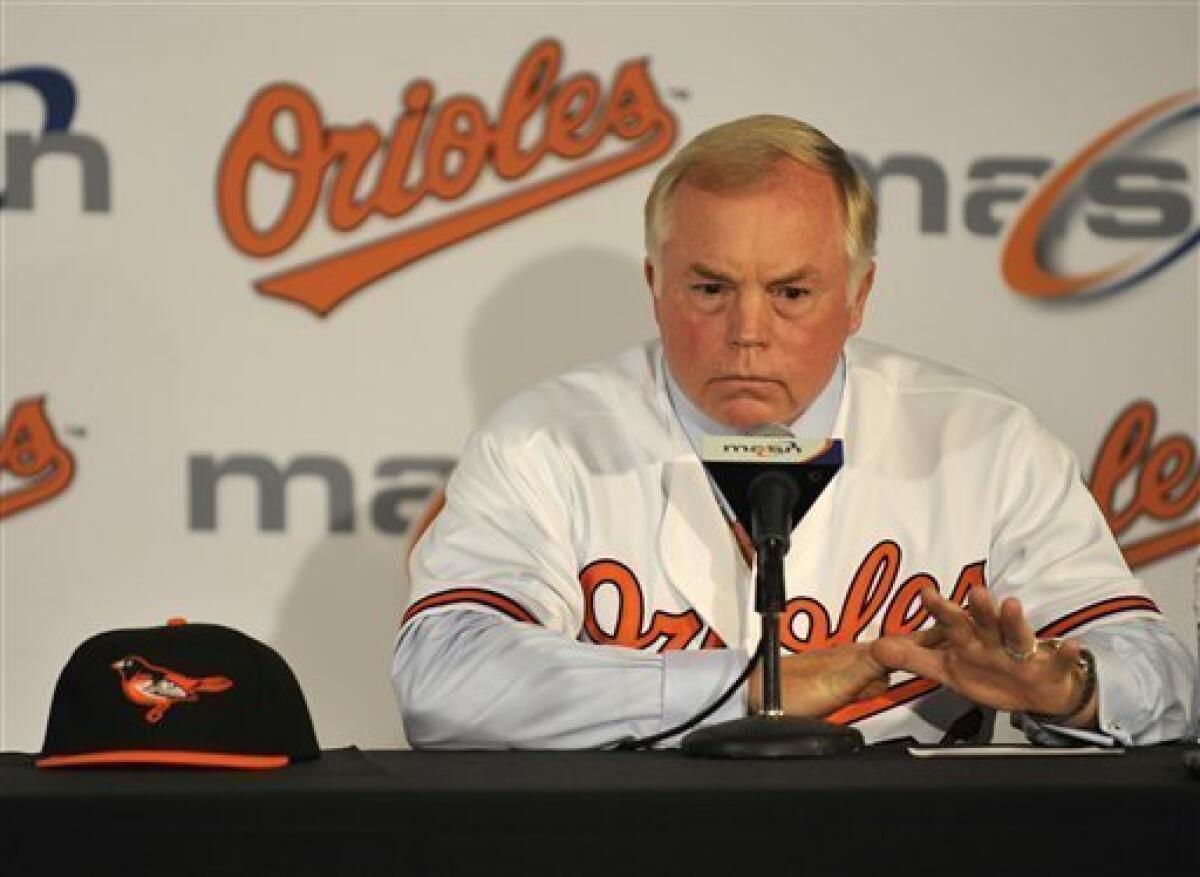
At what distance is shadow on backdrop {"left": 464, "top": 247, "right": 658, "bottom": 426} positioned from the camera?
3.72 metres

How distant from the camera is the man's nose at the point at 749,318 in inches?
110

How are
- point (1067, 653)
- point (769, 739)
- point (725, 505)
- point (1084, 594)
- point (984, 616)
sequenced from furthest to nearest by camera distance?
point (725, 505) → point (1084, 594) → point (1067, 653) → point (984, 616) → point (769, 739)

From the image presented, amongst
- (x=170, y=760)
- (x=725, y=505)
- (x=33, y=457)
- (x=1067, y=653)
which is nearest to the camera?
(x=170, y=760)

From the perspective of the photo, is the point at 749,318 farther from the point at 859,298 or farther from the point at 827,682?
the point at 827,682

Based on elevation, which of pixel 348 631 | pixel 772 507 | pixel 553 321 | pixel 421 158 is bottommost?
pixel 348 631

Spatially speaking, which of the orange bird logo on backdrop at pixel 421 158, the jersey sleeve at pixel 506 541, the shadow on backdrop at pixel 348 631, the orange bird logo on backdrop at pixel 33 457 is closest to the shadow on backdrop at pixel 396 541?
the shadow on backdrop at pixel 348 631

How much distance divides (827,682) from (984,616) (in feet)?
0.67

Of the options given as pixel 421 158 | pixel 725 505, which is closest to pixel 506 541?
pixel 725 505

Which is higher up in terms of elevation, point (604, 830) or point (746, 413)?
Answer: point (746, 413)

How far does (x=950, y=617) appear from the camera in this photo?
7.49 feet

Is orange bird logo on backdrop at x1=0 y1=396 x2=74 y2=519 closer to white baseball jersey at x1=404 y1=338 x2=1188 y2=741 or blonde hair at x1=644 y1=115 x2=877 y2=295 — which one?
white baseball jersey at x1=404 y1=338 x2=1188 y2=741

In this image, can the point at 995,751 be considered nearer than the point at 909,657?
Yes

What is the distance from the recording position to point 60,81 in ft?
12.0

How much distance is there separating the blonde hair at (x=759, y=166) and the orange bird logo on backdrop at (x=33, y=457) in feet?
3.96
